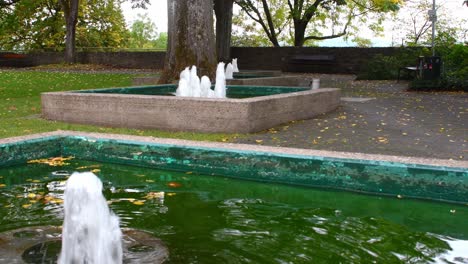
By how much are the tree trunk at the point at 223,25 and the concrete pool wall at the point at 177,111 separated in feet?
44.5

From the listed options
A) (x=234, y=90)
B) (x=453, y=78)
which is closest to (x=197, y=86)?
(x=234, y=90)

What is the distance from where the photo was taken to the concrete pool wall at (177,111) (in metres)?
8.66

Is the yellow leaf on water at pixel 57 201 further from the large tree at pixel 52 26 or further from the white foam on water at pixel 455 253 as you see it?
the large tree at pixel 52 26

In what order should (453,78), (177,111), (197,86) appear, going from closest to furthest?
(177,111) → (197,86) → (453,78)

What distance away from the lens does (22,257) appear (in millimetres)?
3838

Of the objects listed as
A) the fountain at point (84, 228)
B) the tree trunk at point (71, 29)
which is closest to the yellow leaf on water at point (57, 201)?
the fountain at point (84, 228)

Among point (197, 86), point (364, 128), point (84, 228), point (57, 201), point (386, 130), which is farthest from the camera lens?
point (197, 86)

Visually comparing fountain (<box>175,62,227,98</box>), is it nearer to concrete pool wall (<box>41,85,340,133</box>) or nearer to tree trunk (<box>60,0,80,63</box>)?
concrete pool wall (<box>41,85,340,133</box>)

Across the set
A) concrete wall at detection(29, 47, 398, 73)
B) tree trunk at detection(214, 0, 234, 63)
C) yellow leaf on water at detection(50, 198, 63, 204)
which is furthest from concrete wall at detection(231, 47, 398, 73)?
yellow leaf on water at detection(50, 198, 63, 204)

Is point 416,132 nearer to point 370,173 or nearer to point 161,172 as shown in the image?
point 370,173

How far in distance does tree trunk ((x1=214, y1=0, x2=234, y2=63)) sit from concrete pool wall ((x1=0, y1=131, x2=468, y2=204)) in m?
16.4

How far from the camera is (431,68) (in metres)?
17.2

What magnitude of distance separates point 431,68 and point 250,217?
13.7 metres

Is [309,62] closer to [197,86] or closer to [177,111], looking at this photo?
[197,86]
